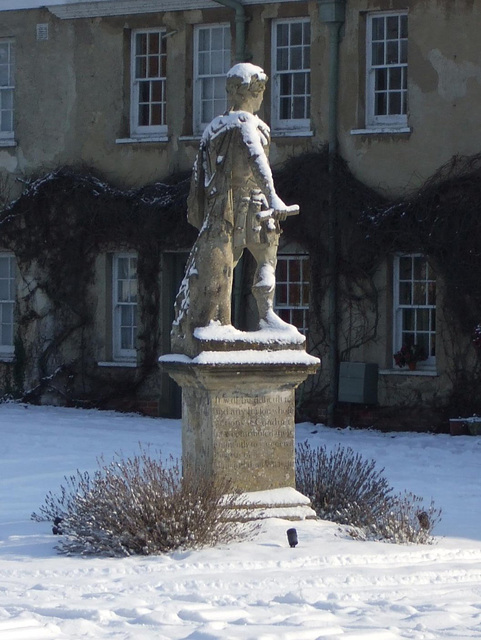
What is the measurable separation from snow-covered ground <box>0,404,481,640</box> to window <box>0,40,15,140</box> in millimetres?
11534

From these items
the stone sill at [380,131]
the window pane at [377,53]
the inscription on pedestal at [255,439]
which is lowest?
the inscription on pedestal at [255,439]

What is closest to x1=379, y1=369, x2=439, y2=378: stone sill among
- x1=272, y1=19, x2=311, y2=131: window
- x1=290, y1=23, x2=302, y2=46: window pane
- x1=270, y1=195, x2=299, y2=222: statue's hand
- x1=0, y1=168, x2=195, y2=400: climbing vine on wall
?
x1=0, y1=168, x2=195, y2=400: climbing vine on wall

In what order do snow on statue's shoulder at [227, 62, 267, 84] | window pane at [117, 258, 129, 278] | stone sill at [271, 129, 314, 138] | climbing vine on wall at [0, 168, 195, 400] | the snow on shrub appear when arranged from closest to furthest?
the snow on shrub, snow on statue's shoulder at [227, 62, 267, 84], stone sill at [271, 129, 314, 138], climbing vine on wall at [0, 168, 195, 400], window pane at [117, 258, 129, 278]

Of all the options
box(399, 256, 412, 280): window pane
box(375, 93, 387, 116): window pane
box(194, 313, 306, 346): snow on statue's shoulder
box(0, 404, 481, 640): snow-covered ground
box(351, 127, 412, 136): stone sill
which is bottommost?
box(0, 404, 481, 640): snow-covered ground

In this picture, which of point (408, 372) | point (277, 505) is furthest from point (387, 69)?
point (277, 505)

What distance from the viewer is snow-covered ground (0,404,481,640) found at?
7953mm

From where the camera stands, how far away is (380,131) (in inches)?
820

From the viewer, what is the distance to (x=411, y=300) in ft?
68.7

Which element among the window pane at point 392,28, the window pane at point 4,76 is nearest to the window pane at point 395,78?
the window pane at point 392,28

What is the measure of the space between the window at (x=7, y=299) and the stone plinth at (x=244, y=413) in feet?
43.2

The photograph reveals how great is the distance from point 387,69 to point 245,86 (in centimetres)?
967

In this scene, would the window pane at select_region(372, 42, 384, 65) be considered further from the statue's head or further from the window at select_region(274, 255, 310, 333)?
the statue's head

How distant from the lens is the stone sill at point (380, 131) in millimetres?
20681

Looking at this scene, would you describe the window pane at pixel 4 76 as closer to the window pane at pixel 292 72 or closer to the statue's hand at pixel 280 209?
the window pane at pixel 292 72
